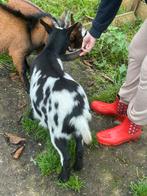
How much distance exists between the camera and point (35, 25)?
464cm

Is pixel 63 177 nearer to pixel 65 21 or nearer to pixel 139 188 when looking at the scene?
pixel 139 188

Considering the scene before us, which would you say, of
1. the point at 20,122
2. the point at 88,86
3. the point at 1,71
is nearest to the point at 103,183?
the point at 20,122

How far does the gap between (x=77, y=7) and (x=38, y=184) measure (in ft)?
10.8

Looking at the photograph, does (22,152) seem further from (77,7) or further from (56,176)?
(77,7)

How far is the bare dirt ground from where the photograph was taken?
11.7ft

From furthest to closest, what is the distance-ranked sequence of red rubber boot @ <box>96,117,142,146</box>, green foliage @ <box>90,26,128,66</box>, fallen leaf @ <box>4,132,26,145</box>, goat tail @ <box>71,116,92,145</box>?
green foliage @ <box>90,26,128,66</box>, red rubber boot @ <box>96,117,142,146</box>, fallen leaf @ <box>4,132,26,145</box>, goat tail @ <box>71,116,92,145</box>

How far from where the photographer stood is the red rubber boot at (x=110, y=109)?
170 inches

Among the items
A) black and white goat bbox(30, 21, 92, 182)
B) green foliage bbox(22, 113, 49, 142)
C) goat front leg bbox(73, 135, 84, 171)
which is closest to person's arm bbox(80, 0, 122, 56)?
black and white goat bbox(30, 21, 92, 182)

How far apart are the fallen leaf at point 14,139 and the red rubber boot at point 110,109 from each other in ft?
2.91

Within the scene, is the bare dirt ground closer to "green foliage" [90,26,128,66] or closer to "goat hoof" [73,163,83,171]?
"goat hoof" [73,163,83,171]

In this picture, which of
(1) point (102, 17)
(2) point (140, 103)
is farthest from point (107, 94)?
(1) point (102, 17)

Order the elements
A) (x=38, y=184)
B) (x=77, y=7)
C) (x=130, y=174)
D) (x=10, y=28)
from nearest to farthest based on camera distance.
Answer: (x=38, y=184) → (x=130, y=174) → (x=10, y=28) → (x=77, y=7)

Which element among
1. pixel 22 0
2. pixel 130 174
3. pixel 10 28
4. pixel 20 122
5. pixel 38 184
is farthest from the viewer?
pixel 22 0

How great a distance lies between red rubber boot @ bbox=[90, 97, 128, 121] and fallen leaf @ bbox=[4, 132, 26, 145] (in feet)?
2.91
